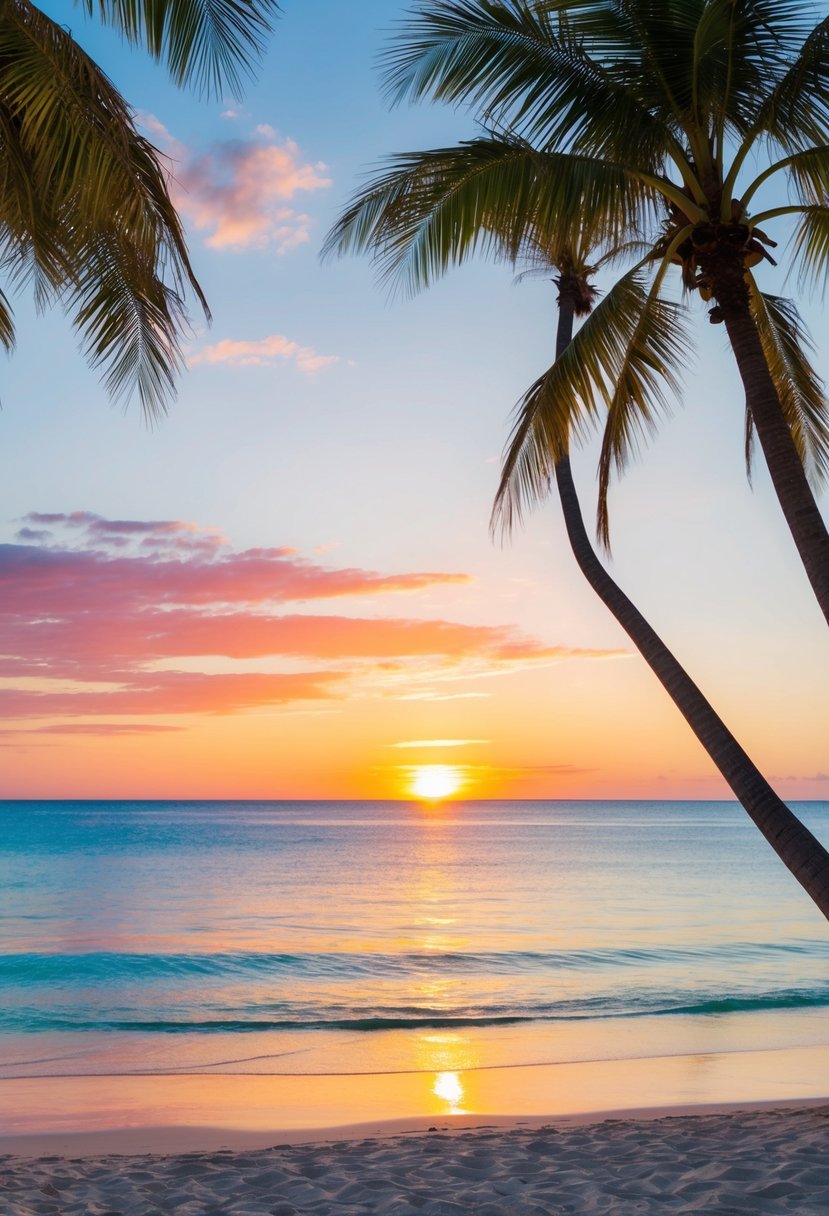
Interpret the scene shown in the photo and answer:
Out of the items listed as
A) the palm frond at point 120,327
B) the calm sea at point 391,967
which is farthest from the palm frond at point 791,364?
the calm sea at point 391,967

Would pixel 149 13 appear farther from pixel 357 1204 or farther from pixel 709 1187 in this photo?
pixel 709 1187

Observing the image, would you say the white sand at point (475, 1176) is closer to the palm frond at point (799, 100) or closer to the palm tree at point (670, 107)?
the palm tree at point (670, 107)

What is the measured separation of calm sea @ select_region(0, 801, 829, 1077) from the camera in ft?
39.3

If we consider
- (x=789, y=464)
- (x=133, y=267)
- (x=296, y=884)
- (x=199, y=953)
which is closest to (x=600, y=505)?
(x=789, y=464)

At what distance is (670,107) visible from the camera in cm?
706

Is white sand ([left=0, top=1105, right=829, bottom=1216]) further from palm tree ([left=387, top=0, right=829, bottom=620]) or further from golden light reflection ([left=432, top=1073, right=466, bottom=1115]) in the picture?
palm tree ([left=387, top=0, right=829, bottom=620])

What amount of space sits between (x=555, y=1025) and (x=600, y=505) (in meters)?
7.86

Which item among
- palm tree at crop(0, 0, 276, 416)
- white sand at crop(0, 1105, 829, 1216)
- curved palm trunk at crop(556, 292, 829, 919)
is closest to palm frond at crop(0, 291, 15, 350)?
palm tree at crop(0, 0, 276, 416)

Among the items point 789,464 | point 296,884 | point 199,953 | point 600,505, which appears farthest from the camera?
point 296,884

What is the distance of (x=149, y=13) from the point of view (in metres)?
5.37

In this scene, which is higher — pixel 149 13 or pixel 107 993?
pixel 149 13

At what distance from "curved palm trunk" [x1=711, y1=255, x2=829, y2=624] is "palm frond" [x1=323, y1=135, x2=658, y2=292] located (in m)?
1.05

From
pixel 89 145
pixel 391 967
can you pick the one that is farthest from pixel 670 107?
pixel 391 967

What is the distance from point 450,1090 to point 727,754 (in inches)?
185
